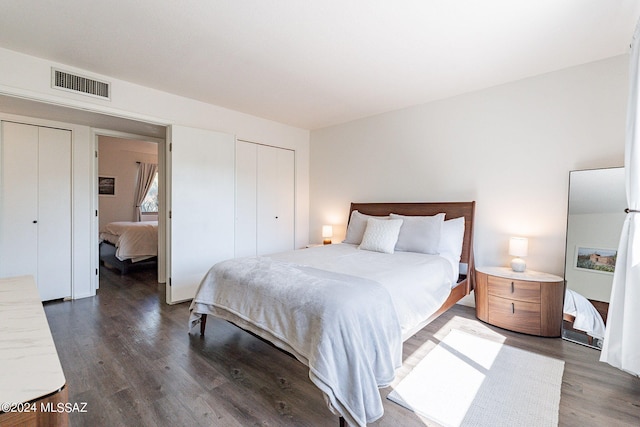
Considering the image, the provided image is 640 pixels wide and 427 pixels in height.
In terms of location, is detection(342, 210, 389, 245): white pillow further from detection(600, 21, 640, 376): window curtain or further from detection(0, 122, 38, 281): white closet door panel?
detection(0, 122, 38, 281): white closet door panel

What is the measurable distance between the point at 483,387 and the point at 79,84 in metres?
4.32

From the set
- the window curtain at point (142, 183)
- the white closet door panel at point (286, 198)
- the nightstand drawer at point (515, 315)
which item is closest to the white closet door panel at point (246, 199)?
the white closet door panel at point (286, 198)

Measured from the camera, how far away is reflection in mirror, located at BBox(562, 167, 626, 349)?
242 centimetres

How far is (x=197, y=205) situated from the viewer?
11.9 feet

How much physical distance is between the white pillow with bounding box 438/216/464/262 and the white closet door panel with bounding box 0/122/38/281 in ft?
15.5

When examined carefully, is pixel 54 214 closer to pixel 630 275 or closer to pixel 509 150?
pixel 509 150

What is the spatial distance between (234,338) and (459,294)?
225 cm

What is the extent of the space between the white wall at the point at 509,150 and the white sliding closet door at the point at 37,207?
403 cm

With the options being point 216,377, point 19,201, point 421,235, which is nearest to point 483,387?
point 421,235

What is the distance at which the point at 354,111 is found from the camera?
4.09 m

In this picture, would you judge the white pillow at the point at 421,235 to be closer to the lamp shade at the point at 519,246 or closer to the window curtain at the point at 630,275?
the lamp shade at the point at 519,246

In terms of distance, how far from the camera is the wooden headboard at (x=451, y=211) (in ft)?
10.5

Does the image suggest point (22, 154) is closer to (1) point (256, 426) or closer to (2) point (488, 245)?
(1) point (256, 426)

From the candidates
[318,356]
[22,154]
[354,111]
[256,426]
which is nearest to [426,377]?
[318,356]
